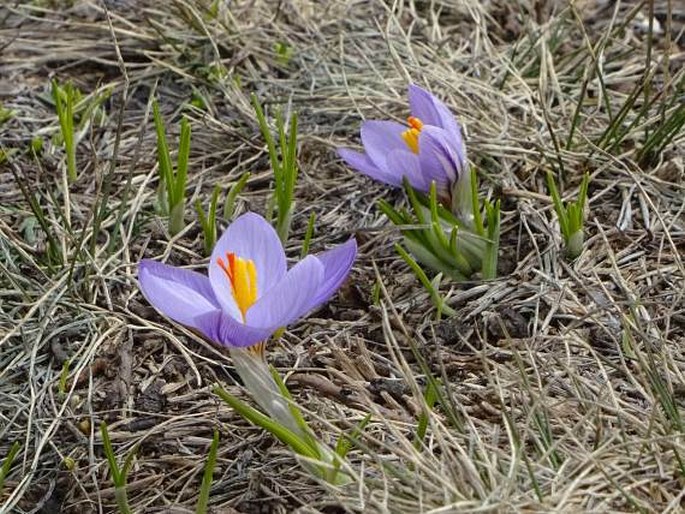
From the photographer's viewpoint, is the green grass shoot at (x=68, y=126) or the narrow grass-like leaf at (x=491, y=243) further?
the green grass shoot at (x=68, y=126)

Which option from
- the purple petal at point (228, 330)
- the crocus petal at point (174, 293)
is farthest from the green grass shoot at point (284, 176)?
the purple petal at point (228, 330)

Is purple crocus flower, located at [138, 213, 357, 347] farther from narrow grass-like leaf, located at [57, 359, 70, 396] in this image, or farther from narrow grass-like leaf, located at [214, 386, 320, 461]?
narrow grass-like leaf, located at [57, 359, 70, 396]

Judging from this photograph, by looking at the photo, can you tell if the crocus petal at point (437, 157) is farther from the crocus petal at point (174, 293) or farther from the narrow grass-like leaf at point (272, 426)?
the narrow grass-like leaf at point (272, 426)

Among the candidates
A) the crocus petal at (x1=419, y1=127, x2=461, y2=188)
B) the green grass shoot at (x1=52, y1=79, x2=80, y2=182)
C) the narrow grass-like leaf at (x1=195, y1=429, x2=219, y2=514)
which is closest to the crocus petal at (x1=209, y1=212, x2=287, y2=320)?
the narrow grass-like leaf at (x1=195, y1=429, x2=219, y2=514)

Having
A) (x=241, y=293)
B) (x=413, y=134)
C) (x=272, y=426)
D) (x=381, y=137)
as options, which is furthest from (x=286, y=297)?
(x=381, y=137)

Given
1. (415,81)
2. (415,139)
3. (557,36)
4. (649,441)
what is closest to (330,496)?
(649,441)
